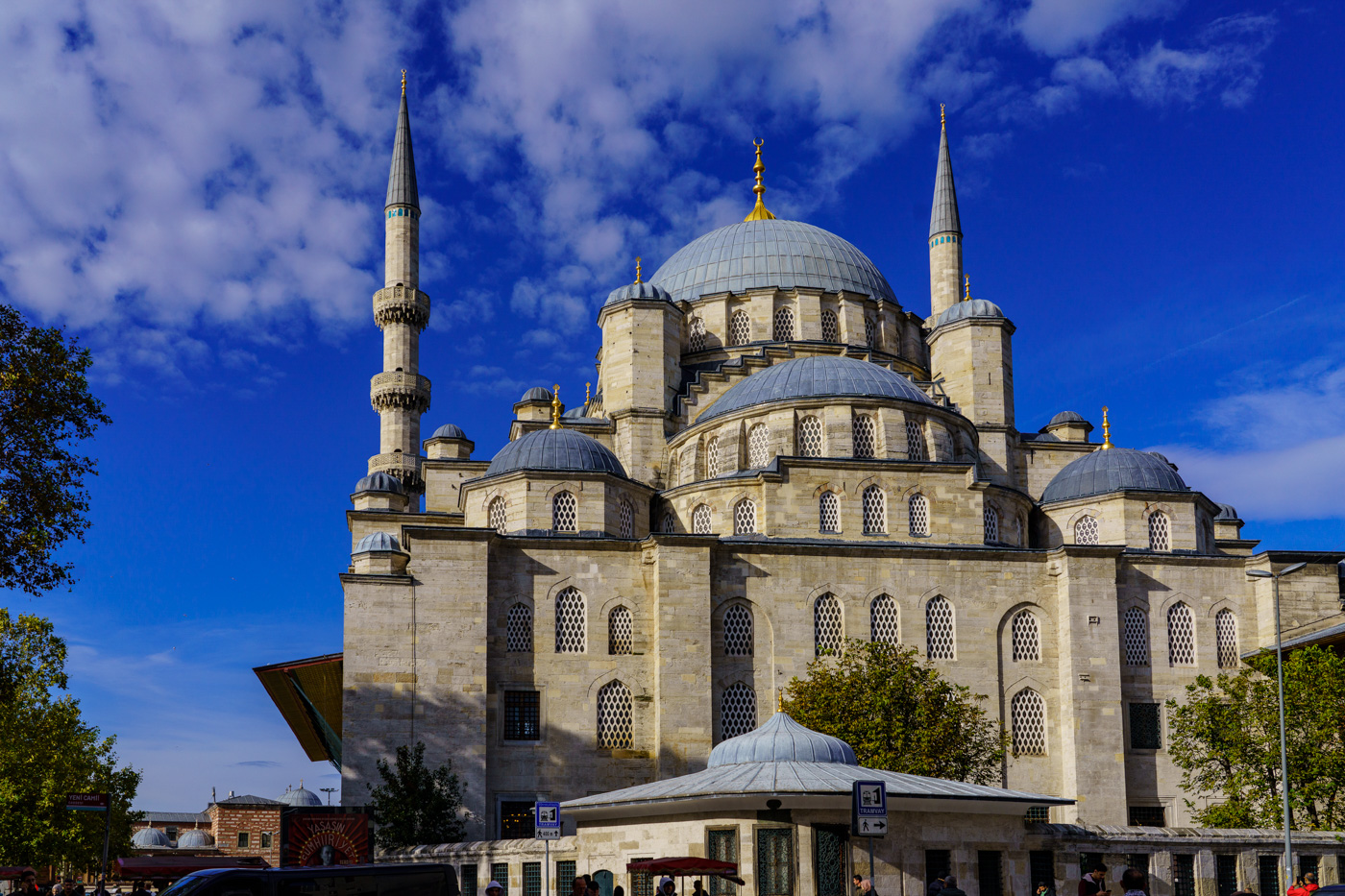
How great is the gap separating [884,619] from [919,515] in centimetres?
279

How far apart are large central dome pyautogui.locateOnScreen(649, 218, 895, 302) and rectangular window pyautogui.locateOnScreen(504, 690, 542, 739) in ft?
55.2

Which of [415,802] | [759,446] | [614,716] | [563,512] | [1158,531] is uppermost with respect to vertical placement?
[759,446]

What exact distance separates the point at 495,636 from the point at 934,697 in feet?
29.9

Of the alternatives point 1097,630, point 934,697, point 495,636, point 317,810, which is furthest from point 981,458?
point 317,810

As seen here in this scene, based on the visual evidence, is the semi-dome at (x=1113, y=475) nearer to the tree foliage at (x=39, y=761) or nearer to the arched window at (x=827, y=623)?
the arched window at (x=827, y=623)

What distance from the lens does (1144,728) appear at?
1172 inches

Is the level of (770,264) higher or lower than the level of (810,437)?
higher

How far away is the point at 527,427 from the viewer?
3850 cm

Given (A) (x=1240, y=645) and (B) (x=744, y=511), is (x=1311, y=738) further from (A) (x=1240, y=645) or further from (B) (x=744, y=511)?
(B) (x=744, y=511)

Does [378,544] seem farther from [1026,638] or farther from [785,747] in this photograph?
[1026,638]

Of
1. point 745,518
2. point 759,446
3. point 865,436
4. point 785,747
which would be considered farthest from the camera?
point 759,446

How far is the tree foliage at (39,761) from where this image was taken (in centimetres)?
2950

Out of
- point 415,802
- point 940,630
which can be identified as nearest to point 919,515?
point 940,630

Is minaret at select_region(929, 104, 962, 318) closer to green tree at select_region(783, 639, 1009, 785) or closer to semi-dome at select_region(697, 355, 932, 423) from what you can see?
semi-dome at select_region(697, 355, 932, 423)
